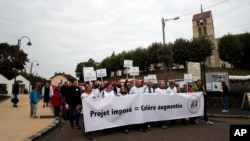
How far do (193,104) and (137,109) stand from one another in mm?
3316

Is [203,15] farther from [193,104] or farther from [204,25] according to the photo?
[193,104]

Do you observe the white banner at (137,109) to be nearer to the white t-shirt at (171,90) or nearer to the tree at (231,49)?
the white t-shirt at (171,90)

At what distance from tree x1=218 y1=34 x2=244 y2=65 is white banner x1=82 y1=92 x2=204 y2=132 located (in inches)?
2337

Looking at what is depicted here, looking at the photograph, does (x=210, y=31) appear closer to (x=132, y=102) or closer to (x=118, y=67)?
(x=118, y=67)

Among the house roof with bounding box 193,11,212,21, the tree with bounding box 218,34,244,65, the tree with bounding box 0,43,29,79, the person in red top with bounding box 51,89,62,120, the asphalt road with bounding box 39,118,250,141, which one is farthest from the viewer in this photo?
the house roof with bounding box 193,11,212,21

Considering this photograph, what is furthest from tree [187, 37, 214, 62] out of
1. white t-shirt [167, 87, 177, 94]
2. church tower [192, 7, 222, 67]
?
white t-shirt [167, 87, 177, 94]

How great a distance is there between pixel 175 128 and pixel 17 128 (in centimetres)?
641

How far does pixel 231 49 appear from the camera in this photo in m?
64.6

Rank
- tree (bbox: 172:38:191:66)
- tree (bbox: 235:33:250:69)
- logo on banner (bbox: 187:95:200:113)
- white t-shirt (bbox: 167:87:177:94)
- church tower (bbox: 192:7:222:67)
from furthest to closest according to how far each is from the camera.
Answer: church tower (bbox: 192:7:222:67) < tree (bbox: 235:33:250:69) < tree (bbox: 172:38:191:66) < logo on banner (bbox: 187:95:200:113) < white t-shirt (bbox: 167:87:177:94)

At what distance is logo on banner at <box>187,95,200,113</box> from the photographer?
1106cm

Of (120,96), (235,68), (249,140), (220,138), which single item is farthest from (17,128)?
(235,68)

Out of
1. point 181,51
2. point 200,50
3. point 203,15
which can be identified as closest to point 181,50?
point 181,51

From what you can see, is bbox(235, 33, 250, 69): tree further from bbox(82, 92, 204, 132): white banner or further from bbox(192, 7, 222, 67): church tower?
bbox(82, 92, 204, 132): white banner

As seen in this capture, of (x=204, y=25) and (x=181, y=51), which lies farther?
(x=204, y=25)
